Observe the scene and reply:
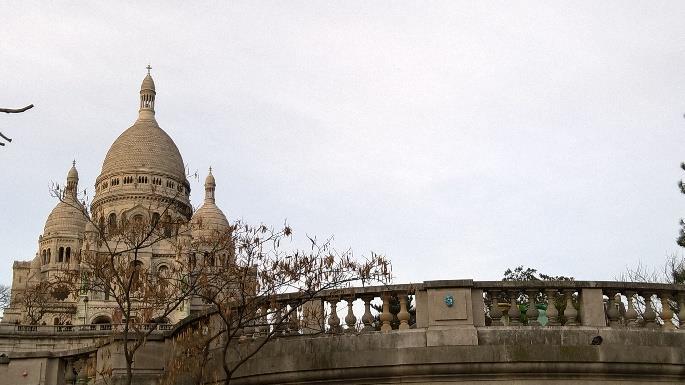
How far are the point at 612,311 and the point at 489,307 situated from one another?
1.51m

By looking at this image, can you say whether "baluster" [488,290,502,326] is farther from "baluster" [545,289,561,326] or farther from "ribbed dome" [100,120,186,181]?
"ribbed dome" [100,120,186,181]

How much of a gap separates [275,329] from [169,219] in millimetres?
3303

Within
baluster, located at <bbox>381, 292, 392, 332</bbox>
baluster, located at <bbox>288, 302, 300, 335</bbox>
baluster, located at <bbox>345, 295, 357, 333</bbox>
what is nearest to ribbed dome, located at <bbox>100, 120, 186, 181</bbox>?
baluster, located at <bbox>288, 302, 300, 335</bbox>

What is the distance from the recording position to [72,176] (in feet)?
406

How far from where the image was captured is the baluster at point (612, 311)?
37.3 feet

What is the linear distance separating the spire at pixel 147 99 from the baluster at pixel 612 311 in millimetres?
123370

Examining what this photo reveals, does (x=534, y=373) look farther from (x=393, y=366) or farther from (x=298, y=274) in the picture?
(x=298, y=274)

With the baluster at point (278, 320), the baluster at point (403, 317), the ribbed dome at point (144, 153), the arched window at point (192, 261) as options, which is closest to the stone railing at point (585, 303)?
the baluster at point (403, 317)

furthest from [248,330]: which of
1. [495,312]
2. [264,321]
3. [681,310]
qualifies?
[681,310]

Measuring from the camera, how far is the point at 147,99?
134000 millimetres

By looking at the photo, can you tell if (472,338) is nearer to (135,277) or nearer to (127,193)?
(135,277)

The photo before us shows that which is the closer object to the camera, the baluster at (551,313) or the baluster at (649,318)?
the baluster at (551,313)

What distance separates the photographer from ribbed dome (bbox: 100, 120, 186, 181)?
12044 cm

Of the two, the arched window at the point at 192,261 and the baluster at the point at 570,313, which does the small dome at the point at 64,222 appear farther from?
the baluster at the point at 570,313
